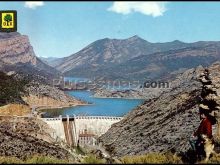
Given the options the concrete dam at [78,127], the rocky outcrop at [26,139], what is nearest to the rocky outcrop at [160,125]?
the concrete dam at [78,127]

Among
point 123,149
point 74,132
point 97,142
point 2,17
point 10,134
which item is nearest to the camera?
point 2,17

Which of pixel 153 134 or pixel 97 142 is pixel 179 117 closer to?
pixel 153 134

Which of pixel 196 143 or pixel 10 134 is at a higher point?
pixel 196 143

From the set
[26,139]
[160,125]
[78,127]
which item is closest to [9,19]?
[26,139]

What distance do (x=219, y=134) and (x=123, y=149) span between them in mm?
88676

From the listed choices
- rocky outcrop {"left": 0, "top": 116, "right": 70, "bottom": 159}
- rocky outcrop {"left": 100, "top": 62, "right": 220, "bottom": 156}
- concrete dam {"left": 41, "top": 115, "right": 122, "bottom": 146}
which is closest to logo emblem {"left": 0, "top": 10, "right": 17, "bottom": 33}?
rocky outcrop {"left": 0, "top": 116, "right": 70, "bottom": 159}

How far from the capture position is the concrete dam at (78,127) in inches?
6457

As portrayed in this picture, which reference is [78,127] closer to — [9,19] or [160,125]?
[160,125]

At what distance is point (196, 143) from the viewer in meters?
29.4

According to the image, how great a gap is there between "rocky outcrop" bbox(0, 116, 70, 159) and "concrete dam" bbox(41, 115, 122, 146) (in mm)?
6802

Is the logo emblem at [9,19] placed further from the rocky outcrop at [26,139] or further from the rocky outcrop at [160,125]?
the rocky outcrop at [160,125]

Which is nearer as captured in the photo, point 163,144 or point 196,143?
point 196,143

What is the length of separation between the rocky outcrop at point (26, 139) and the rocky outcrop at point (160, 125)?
649 inches

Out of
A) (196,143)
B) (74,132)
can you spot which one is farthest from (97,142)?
(196,143)
